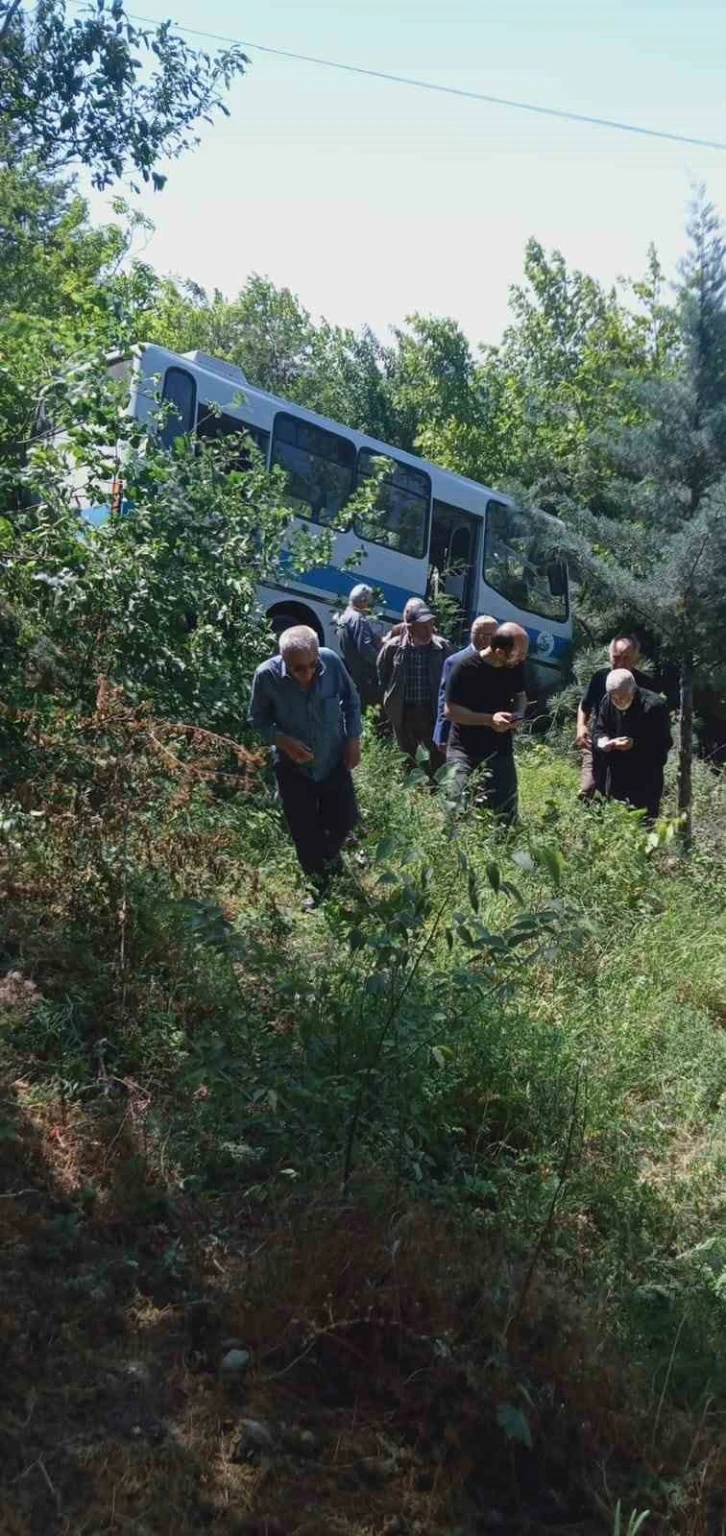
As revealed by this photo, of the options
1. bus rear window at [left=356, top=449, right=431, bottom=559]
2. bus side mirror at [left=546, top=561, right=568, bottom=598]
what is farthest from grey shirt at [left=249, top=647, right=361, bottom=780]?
bus side mirror at [left=546, top=561, right=568, bottom=598]

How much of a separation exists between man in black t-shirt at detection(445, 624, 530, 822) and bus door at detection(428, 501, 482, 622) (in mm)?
7570

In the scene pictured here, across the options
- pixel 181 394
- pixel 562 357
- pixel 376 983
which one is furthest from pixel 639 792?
pixel 562 357

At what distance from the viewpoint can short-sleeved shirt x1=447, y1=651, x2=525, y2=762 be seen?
7.28m

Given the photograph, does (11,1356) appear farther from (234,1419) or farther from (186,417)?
(186,417)

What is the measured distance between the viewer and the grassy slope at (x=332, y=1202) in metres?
2.91

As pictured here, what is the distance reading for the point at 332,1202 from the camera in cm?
359

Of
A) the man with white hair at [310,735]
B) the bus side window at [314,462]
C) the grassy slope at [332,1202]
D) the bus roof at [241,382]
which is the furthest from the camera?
the bus side window at [314,462]

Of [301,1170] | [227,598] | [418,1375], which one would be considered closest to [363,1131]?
[301,1170]

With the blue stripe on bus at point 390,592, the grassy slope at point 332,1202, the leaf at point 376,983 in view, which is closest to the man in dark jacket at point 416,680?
the blue stripe on bus at point 390,592

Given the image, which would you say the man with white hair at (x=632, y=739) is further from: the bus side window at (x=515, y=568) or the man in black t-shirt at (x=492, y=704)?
the bus side window at (x=515, y=568)

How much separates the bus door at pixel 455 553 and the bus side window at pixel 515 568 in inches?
8.8

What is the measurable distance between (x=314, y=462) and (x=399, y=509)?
1.50 metres

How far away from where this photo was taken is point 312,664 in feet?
→ 19.5

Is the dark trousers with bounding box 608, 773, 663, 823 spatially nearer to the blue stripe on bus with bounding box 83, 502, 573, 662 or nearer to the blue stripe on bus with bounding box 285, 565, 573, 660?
the blue stripe on bus with bounding box 83, 502, 573, 662
